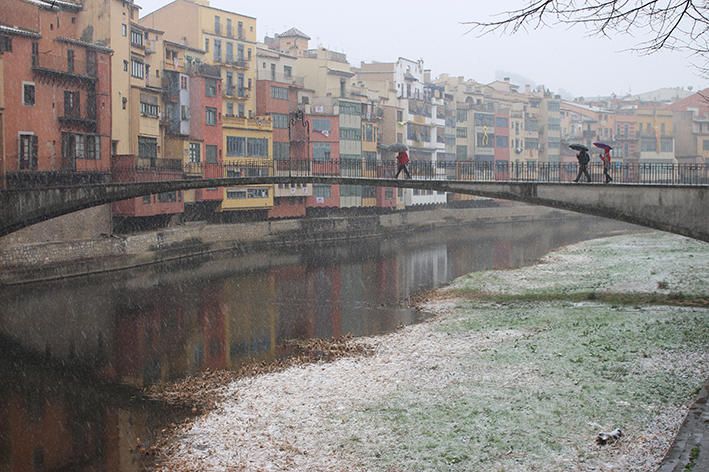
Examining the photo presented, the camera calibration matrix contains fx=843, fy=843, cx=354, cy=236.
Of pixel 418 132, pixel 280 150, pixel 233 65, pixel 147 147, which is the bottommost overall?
pixel 147 147

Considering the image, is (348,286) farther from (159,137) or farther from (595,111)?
(595,111)

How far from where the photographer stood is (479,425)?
1565 centimetres

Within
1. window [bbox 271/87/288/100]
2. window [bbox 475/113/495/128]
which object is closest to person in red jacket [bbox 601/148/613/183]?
window [bbox 271/87/288/100]

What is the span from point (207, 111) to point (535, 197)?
31937mm

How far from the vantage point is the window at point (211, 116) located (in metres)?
57.6

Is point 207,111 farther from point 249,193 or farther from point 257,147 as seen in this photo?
Answer: point 249,193

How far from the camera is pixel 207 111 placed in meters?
57.6

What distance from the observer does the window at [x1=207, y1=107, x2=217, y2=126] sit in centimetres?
5762

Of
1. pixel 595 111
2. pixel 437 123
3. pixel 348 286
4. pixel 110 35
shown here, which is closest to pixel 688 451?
pixel 348 286

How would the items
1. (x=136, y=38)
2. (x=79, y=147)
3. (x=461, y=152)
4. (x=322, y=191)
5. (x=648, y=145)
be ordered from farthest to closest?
(x=648, y=145)
(x=461, y=152)
(x=322, y=191)
(x=136, y=38)
(x=79, y=147)

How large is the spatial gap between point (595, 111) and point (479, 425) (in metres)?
114

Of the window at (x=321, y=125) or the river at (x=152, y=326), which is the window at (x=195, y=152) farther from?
the window at (x=321, y=125)

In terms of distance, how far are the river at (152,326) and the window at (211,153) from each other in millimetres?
9440

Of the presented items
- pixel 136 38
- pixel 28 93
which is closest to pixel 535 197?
pixel 28 93
